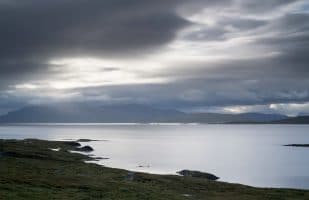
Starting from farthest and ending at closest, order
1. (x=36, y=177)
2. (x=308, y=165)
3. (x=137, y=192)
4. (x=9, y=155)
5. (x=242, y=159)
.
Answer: (x=242, y=159) → (x=308, y=165) → (x=9, y=155) → (x=36, y=177) → (x=137, y=192)

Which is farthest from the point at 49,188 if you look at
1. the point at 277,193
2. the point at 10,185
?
the point at 277,193

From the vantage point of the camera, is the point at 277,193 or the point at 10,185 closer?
the point at 10,185

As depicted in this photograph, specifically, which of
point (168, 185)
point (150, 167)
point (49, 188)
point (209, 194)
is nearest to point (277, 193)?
point (209, 194)

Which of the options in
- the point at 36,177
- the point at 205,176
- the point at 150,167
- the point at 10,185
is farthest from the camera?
the point at 150,167

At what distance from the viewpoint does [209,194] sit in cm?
7706

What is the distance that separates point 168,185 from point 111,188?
60.8 feet

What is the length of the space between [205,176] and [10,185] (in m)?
64.7

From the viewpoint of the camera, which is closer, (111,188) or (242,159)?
(111,188)

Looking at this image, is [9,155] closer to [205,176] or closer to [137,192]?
[205,176]

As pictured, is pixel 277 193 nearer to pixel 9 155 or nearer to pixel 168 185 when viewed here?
pixel 168 185

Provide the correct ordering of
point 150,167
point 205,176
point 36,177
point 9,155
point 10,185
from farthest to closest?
point 150,167 → point 9,155 → point 205,176 → point 36,177 → point 10,185

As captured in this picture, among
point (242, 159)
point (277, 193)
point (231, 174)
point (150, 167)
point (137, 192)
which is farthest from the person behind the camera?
point (242, 159)

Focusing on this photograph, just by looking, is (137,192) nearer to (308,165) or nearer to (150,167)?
(150,167)

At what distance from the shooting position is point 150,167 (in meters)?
142
